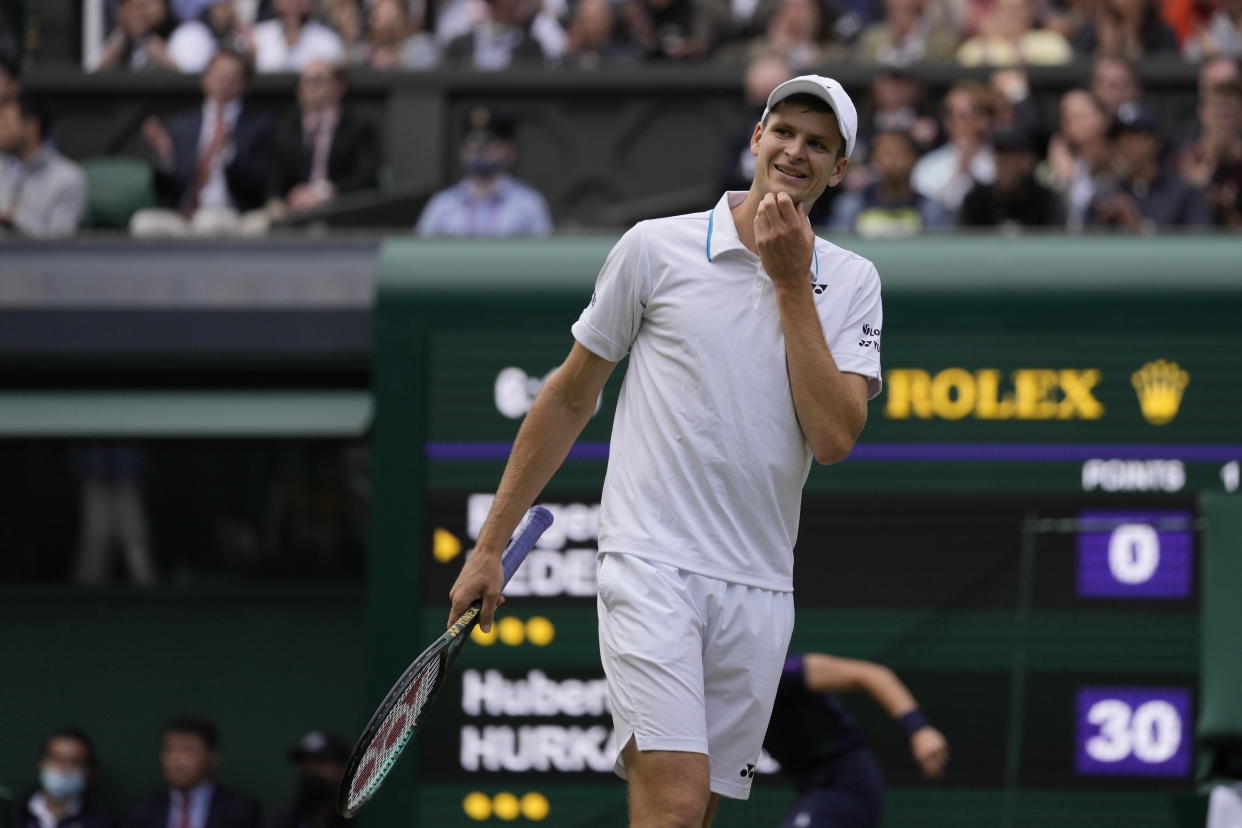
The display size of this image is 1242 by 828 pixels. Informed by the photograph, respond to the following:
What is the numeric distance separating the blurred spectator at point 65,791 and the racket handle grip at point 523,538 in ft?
15.4

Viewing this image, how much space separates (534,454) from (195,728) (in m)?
4.86

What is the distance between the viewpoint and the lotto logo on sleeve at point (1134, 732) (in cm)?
720

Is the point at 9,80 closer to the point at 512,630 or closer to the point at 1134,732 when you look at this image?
the point at 512,630

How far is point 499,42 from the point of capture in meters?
11.0

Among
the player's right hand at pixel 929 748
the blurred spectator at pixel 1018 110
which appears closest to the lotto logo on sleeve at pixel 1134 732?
the player's right hand at pixel 929 748

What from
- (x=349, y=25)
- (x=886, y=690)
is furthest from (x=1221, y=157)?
(x=349, y=25)

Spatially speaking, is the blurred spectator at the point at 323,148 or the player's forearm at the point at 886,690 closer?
the player's forearm at the point at 886,690

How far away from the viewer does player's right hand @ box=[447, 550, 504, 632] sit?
412cm

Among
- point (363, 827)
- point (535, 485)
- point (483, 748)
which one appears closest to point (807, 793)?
point (483, 748)

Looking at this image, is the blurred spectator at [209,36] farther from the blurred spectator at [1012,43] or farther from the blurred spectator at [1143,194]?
the blurred spectator at [1143,194]

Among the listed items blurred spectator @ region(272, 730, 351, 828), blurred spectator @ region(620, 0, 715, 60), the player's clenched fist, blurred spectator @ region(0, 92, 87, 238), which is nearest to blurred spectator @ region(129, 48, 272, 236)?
blurred spectator @ region(0, 92, 87, 238)

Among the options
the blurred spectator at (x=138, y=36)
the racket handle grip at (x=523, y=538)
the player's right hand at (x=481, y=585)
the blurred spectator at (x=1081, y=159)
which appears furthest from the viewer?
the blurred spectator at (x=138, y=36)

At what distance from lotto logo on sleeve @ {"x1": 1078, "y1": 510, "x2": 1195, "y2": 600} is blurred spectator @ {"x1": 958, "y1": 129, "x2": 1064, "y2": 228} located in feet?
6.01

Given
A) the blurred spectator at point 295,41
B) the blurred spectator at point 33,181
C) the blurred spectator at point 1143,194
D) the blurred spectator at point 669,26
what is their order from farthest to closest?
1. the blurred spectator at point 295,41
2. the blurred spectator at point 669,26
3. the blurred spectator at point 33,181
4. the blurred spectator at point 1143,194
